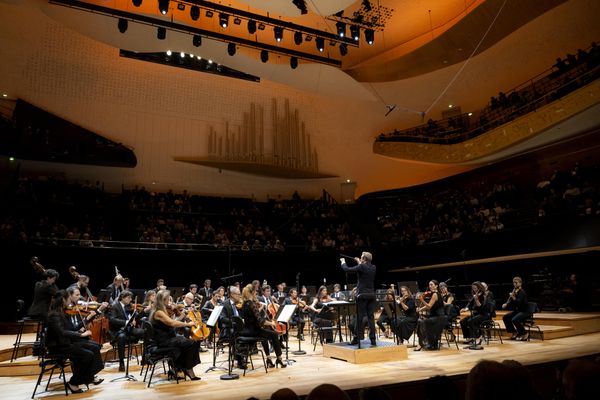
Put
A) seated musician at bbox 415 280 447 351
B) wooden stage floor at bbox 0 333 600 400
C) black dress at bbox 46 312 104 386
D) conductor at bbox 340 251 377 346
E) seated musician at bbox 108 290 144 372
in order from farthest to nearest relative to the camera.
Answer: seated musician at bbox 415 280 447 351
conductor at bbox 340 251 377 346
seated musician at bbox 108 290 144 372
black dress at bbox 46 312 104 386
wooden stage floor at bbox 0 333 600 400

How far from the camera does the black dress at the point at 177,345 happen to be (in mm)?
5797

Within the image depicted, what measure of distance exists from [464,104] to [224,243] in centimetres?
1211

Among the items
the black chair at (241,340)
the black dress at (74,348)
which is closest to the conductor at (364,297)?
the black chair at (241,340)

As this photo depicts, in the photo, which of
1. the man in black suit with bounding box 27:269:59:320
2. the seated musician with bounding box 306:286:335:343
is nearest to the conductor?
the seated musician with bounding box 306:286:335:343

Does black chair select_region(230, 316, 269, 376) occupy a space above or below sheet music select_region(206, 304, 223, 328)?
below

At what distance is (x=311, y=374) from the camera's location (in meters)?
6.09

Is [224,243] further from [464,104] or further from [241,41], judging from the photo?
[464,104]

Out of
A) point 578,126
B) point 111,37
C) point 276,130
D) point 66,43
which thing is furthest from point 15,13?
point 578,126

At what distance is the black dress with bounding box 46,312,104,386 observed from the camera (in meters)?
5.29

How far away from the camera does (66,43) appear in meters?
15.5

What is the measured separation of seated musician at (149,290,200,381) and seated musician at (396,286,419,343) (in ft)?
14.5

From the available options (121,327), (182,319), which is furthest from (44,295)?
(182,319)

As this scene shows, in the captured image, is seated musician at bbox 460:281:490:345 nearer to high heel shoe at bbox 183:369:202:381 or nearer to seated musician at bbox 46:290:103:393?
high heel shoe at bbox 183:369:202:381

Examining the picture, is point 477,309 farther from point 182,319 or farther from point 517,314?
point 182,319
